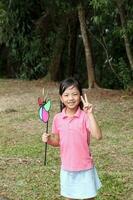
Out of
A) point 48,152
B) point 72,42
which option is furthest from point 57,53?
point 48,152

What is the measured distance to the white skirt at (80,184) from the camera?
3715 millimetres

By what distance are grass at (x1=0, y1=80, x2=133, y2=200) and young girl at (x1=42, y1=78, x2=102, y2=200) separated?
1.36 metres

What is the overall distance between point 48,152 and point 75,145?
10.5 feet

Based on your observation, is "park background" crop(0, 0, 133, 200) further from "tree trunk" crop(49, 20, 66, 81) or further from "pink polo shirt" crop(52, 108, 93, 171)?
"pink polo shirt" crop(52, 108, 93, 171)

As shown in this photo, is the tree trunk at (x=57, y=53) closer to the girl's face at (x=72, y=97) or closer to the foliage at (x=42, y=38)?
the foliage at (x=42, y=38)

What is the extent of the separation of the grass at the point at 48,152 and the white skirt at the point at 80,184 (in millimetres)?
1342

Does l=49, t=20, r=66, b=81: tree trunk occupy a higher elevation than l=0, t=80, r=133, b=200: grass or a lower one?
higher

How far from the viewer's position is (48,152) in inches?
269

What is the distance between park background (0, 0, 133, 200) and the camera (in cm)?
572

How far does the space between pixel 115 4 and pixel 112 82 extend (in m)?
5.80

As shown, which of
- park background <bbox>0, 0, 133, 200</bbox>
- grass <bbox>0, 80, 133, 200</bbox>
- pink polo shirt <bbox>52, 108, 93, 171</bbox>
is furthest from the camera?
park background <bbox>0, 0, 133, 200</bbox>

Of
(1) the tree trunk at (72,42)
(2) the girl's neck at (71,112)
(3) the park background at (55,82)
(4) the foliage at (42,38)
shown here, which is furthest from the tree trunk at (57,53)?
(2) the girl's neck at (71,112)

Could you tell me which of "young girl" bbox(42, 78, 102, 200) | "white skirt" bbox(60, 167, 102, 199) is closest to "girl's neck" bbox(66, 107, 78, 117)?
"young girl" bbox(42, 78, 102, 200)

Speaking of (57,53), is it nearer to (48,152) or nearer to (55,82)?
(55,82)
